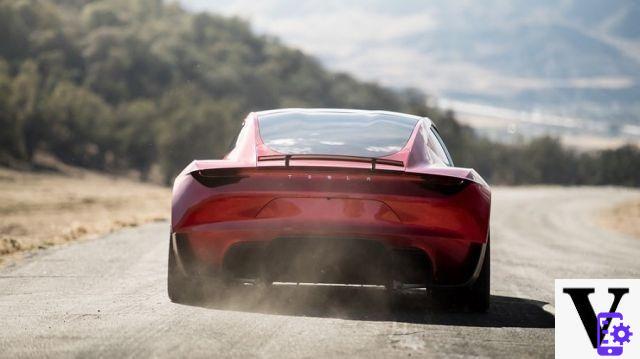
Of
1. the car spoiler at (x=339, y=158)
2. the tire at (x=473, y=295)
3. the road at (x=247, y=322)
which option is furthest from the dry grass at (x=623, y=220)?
the car spoiler at (x=339, y=158)

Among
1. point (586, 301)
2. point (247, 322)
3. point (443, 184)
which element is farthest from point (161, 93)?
point (586, 301)

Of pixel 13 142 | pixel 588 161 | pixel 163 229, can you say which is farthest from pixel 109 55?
pixel 163 229

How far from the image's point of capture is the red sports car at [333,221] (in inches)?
244

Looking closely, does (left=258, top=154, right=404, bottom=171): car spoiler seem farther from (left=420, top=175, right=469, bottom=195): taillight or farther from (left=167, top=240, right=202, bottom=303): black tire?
(left=167, top=240, right=202, bottom=303): black tire

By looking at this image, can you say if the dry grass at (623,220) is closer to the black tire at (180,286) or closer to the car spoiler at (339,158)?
the car spoiler at (339,158)

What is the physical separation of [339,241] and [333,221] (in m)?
0.14

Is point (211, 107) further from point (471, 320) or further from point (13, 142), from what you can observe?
point (471, 320)

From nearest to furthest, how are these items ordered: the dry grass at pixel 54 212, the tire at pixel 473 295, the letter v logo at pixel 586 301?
the letter v logo at pixel 586 301, the tire at pixel 473 295, the dry grass at pixel 54 212

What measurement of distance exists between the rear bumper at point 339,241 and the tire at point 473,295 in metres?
0.13

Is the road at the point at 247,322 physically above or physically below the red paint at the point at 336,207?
below

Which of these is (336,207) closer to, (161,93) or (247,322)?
(247,322)

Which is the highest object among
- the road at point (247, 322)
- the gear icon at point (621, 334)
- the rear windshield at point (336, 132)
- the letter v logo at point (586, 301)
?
the rear windshield at point (336, 132)

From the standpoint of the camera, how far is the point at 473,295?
6.69 metres

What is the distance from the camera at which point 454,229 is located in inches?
249
